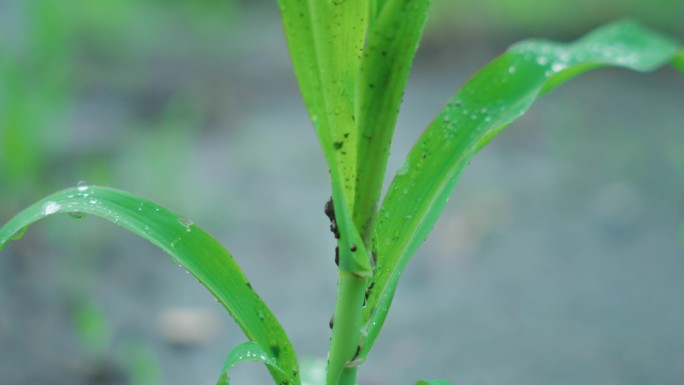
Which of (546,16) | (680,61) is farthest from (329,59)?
(546,16)

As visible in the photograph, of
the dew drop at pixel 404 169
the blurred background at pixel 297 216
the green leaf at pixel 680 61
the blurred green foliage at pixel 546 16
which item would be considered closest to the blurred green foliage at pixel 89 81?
the blurred background at pixel 297 216

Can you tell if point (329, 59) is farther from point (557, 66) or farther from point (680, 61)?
point (680, 61)

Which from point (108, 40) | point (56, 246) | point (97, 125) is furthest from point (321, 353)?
point (108, 40)

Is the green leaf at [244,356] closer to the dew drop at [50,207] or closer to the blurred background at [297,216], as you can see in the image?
the dew drop at [50,207]

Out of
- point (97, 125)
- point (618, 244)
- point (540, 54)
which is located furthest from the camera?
point (97, 125)

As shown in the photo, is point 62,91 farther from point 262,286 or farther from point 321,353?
point 321,353

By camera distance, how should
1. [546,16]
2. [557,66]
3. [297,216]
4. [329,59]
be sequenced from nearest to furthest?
[329,59], [557,66], [297,216], [546,16]

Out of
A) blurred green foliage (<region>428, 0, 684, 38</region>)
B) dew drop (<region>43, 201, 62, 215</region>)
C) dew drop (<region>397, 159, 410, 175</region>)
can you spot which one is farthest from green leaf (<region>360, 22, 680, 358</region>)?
blurred green foliage (<region>428, 0, 684, 38</region>)
